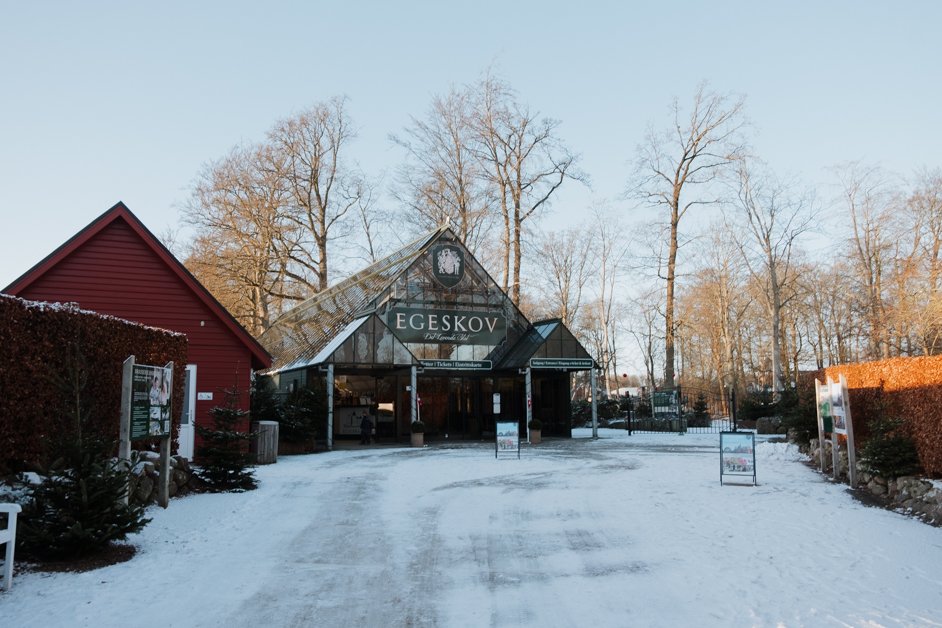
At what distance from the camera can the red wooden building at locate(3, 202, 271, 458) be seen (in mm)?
15461

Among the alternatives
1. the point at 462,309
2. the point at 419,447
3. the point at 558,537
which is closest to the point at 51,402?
the point at 558,537

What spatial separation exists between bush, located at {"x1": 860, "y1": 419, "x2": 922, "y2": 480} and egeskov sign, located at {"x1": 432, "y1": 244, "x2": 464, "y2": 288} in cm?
1789

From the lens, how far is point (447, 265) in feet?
89.7

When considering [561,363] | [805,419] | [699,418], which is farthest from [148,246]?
[699,418]

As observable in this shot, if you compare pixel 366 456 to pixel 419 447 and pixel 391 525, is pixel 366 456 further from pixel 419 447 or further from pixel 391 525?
pixel 391 525

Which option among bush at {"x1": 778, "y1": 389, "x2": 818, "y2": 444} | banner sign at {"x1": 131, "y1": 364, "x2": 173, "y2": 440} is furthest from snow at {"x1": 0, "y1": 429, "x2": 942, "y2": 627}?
bush at {"x1": 778, "y1": 389, "x2": 818, "y2": 444}

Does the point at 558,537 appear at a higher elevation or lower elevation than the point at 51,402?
lower

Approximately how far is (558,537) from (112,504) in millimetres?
4999

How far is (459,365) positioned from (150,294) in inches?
476

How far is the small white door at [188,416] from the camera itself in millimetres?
15859

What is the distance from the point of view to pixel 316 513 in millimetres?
10055

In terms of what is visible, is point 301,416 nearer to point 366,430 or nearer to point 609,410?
point 366,430

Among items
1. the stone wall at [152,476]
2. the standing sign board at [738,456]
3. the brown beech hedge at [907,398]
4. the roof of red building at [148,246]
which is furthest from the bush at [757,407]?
the stone wall at [152,476]

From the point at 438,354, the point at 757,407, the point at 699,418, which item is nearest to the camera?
the point at 438,354
